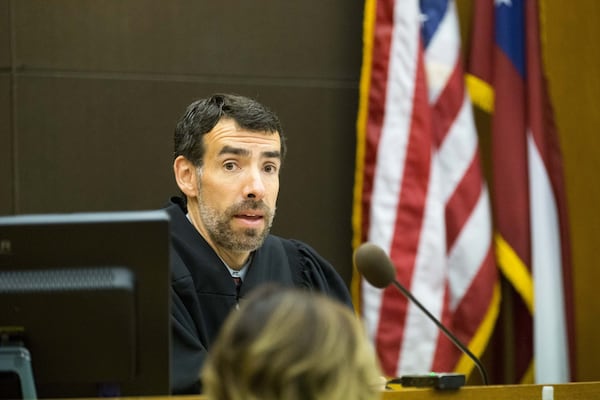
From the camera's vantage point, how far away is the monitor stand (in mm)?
2154

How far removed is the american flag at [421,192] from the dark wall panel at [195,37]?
232 mm

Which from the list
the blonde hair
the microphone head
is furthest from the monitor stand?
the microphone head

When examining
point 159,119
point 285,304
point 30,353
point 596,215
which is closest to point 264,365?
point 285,304

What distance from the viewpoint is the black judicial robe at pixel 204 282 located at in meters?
2.97

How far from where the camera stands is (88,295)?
7.07 ft

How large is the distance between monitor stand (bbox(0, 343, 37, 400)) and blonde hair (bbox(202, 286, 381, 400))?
2.96 feet

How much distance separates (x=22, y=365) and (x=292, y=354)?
102cm

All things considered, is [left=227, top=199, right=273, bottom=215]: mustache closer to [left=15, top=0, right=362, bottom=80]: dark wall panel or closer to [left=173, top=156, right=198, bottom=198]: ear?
[left=173, top=156, right=198, bottom=198]: ear

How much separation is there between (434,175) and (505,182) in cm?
34

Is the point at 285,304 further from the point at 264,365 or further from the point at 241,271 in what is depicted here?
the point at 241,271

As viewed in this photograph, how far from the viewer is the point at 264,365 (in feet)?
4.30

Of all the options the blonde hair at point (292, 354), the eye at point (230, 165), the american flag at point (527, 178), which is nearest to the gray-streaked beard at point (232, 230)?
the eye at point (230, 165)

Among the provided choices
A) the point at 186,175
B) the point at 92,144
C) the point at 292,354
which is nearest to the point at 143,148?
the point at 92,144

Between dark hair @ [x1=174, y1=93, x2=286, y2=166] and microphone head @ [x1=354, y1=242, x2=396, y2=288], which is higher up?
dark hair @ [x1=174, y1=93, x2=286, y2=166]
